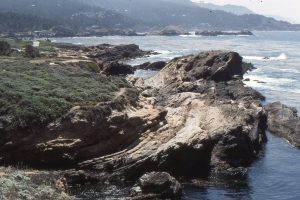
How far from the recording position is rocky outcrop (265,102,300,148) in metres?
50.4

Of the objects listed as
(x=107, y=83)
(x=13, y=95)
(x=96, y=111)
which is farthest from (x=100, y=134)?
(x=107, y=83)

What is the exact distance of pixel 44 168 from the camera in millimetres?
34938

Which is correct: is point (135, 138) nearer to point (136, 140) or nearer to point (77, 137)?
point (136, 140)

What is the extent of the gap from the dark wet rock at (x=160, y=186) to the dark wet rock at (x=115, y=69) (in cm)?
5078

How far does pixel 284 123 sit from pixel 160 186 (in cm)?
2540

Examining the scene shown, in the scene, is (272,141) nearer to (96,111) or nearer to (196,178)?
(196,178)

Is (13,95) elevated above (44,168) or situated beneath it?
elevated above

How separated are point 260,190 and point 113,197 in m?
10.9

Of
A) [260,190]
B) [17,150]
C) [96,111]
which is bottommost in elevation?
[260,190]

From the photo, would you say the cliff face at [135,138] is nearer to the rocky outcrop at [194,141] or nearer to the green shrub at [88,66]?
the rocky outcrop at [194,141]

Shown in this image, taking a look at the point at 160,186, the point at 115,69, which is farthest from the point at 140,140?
the point at 115,69

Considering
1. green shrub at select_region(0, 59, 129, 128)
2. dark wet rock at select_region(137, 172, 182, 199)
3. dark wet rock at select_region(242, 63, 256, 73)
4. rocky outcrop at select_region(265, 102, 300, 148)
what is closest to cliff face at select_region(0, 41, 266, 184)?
green shrub at select_region(0, 59, 129, 128)

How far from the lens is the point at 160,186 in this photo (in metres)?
32.4

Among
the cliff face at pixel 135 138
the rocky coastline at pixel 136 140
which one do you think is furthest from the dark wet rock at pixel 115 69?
the cliff face at pixel 135 138
